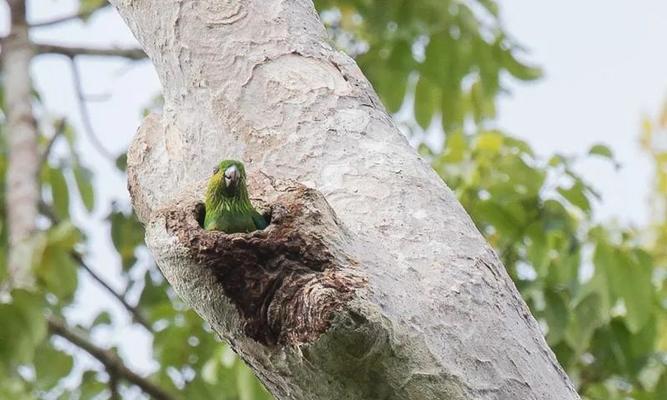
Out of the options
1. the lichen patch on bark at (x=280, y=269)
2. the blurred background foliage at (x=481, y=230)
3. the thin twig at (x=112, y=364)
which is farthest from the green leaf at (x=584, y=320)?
the lichen patch on bark at (x=280, y=269)

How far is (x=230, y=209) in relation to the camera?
5.02 ft

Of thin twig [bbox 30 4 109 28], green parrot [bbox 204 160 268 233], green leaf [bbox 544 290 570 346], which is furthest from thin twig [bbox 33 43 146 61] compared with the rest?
green parrot [bbox 204 160 268 233]

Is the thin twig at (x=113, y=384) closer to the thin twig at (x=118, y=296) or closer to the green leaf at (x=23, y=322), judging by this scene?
the thin twig at (x=118, y=296)

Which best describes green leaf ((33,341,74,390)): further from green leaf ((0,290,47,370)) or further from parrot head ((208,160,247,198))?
parrot head ((208,160,247,198))

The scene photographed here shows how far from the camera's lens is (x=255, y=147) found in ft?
6.22

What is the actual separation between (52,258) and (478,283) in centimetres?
239

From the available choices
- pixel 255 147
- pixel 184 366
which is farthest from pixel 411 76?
pixel 255 147

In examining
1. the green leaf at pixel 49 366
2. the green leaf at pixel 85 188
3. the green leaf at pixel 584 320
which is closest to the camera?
the green leaf at pixel 584 320

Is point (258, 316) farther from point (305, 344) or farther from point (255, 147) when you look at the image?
point (255, 147)

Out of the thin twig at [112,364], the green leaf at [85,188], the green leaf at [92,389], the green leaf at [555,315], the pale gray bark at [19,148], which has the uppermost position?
the green leaf at [555,315]

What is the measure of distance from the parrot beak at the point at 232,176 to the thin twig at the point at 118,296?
265cm

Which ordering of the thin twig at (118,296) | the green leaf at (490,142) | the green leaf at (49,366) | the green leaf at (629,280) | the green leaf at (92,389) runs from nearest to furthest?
1. the green leaf at (629,280)
2. the green leaf at (490,142)
3. the green leaf at (49,366)
4. the green leaf at (92,389)
5. the thin twig at (118,296)

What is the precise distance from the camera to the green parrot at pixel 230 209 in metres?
1.51

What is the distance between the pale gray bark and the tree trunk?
65.2 inches
